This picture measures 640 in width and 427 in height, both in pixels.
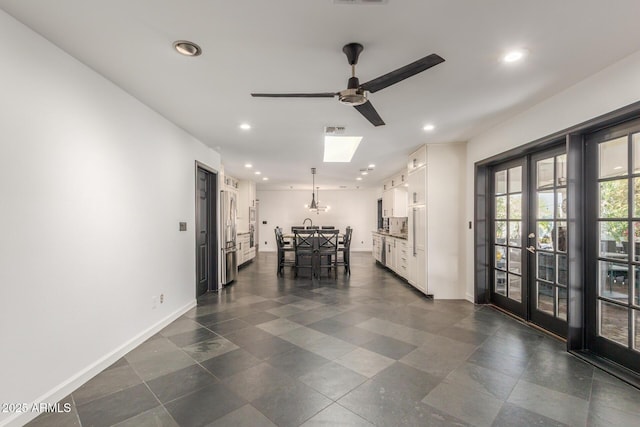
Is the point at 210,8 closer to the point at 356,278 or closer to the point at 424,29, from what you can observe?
the point at 424,29

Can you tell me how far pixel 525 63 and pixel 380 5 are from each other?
139 cm

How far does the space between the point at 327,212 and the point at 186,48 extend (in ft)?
31.5

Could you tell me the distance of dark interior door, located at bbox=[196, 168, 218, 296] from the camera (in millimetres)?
4797

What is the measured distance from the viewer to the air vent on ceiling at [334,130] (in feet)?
12.4

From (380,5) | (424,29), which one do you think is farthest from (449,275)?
(380,5)

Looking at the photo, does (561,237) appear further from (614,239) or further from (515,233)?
(515,233)

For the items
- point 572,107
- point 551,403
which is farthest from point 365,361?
point 572,107

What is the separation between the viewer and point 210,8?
1.67m

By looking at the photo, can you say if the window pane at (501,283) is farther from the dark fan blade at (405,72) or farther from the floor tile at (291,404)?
the dark fan blade at (405,72)

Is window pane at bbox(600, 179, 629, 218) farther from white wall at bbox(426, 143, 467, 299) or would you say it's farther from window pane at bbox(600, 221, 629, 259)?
white wall at bbox(426, 143, 467, 299)

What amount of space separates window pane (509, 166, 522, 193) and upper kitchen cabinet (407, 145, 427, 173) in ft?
4.10

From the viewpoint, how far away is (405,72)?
1901mm

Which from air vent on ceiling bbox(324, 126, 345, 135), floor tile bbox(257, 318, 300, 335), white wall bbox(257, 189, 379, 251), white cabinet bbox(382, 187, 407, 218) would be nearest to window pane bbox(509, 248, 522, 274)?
air vent on ceiling bbox(324, 126, 345, 135)

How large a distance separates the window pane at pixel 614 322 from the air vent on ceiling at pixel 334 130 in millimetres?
3165
